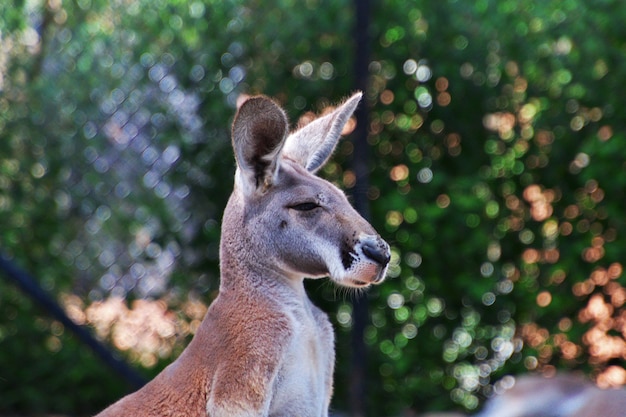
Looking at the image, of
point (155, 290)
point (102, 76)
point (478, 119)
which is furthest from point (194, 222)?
point (478, 119)

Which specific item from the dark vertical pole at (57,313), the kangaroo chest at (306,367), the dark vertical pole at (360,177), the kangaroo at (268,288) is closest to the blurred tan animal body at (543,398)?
the dark vertical pole at (360,177)

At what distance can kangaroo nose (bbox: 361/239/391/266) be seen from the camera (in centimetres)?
256

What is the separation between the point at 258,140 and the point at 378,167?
3.51 m

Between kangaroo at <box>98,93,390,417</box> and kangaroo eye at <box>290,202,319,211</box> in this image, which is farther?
kangaroo eye at <box>290,202,319,211</box>

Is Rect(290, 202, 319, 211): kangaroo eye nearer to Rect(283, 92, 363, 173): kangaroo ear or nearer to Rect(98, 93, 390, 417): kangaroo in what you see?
Rect(98, 93, 390, 417): kangaroo

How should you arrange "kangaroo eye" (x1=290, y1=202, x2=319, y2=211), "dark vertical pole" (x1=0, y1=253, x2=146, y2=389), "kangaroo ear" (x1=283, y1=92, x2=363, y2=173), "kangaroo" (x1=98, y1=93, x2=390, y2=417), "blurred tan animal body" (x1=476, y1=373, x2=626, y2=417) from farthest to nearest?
"blurred tan animal body" (x1=476, y1=373, x2=626, y2=417) → "dark vertical pole" (x1=0, y1=253, x2=146, y2=389) → "kangaroo ear" (x1=283, y1=92, x2=363, y2=173) → "kangaroo eye" (x1=290, y1=202, x2=319, y2=211) → "kangaroo" (x1=98, y1=93, x2=390, y2=417)

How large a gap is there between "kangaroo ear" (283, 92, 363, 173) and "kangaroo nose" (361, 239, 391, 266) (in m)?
0.47

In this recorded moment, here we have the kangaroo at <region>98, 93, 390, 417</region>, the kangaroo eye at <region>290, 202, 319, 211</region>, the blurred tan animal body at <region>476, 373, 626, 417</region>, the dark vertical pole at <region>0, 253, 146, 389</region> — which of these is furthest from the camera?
the blurred tan animal body at <region>476, 373, 626, 417</region>

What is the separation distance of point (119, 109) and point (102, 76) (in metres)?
0.21

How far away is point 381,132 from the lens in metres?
6.18

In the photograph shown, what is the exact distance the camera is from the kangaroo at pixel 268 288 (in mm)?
2527

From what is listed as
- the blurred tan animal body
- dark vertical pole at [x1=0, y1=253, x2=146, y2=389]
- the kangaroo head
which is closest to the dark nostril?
the kangaroo head

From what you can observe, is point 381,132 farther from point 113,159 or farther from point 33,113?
point 33,113

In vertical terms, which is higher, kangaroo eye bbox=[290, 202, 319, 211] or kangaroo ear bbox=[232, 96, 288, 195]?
kangaroo ear bbox=[232, 96, 288, 195]
